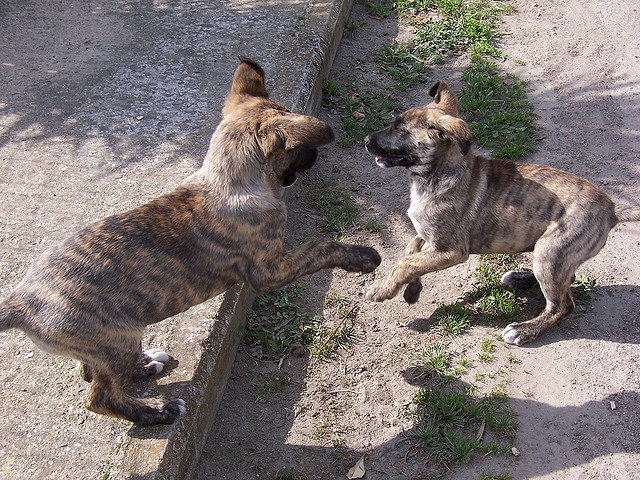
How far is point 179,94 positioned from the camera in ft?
23.3

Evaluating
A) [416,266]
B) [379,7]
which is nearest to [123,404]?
[416,266]

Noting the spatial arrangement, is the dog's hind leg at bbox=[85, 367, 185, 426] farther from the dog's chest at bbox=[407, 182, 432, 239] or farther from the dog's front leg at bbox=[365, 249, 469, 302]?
the dog's chest at bbox=[407, 182, 432, 239]

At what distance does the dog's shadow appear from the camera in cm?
525

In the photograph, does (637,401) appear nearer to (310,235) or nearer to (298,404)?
(298,404)

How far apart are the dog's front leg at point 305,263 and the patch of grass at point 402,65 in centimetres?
413

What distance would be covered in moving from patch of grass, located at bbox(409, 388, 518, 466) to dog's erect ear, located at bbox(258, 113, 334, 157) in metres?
2.18

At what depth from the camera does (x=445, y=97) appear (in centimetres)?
535

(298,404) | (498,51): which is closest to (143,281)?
(298,404)

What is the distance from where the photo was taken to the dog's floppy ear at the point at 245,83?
15.3ft

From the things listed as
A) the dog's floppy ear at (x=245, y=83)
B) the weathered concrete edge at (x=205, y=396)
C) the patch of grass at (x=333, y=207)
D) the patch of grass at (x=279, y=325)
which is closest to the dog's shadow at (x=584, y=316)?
the patch of grass at (x=279, y=325)

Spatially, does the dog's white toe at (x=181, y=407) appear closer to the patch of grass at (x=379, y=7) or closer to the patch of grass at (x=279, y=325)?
the patch of grass at (x=279, y=325)

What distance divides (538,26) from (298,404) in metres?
7.21

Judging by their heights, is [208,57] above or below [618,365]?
above

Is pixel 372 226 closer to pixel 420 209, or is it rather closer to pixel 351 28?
pixel 420 209
